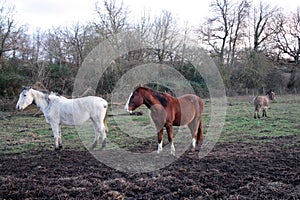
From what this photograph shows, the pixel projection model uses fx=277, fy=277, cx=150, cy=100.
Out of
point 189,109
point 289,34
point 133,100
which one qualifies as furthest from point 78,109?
point 289,34

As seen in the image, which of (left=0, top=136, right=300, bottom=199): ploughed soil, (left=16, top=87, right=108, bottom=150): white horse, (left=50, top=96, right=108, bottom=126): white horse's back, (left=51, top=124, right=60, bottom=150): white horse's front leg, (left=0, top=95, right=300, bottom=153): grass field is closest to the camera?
(left=0, top=136, right=300, bottom=199): ploughed soil

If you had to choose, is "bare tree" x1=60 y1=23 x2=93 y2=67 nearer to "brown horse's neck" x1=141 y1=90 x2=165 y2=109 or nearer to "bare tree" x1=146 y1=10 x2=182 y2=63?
"bare tree" x1=146 y1=10 x2=182 y2=63

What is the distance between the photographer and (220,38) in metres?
33.9

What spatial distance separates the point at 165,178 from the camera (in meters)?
4.45

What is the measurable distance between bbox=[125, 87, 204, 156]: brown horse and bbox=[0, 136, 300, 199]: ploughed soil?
0.80 m

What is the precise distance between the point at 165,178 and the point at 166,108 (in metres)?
2.10

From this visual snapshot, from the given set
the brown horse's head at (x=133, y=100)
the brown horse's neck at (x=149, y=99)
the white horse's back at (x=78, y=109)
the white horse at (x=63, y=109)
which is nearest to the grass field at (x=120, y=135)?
the white horse at (x=63, y=109)

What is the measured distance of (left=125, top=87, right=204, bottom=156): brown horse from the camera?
20.1 feet

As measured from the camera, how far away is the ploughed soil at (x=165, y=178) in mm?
3854

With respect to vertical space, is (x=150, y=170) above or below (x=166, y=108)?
below

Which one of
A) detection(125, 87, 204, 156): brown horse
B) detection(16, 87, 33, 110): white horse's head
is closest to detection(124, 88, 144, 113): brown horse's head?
detection(125, 87, 204, 156): brown horse

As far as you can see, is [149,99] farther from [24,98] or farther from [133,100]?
[24,98]

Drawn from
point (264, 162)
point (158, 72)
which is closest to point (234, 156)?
point (264, 162)

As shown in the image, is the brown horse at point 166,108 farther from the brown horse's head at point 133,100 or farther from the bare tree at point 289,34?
the bare tree at point 289,34
